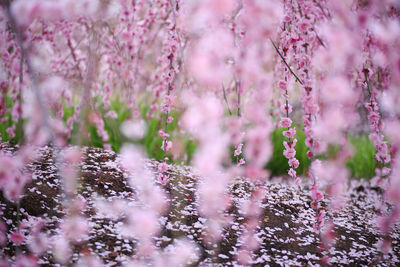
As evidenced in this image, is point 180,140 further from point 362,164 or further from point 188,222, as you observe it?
point 362,164

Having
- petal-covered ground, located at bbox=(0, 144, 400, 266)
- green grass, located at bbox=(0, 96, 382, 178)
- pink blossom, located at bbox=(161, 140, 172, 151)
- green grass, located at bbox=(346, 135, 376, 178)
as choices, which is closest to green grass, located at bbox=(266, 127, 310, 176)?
green grass, located at bbox=(0, 96, 382, 178)

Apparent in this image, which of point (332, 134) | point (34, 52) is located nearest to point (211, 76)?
point (332, 134)

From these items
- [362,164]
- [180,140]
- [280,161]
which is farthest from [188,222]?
[362,164]

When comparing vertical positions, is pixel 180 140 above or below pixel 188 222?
above

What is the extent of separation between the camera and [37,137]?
2.25 meters

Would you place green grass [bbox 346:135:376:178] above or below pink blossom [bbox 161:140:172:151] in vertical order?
below

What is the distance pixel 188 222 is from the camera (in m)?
2.34

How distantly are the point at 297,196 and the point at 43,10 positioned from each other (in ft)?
8.60

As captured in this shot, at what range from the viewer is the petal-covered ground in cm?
201

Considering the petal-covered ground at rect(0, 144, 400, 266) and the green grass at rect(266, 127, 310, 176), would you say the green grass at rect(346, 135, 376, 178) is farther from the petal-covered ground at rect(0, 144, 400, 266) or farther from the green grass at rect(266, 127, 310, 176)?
the petal-covered ground at rect(0, 144, 400, 266)

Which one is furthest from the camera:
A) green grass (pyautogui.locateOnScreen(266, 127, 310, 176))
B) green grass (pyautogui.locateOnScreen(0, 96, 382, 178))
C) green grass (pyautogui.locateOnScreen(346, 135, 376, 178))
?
green grass (pyautogui.locateOnScreen(346, 135, 376, 178))

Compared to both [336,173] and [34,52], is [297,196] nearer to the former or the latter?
[336,173]

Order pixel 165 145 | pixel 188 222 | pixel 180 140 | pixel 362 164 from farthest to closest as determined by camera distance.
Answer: pixel 362 164 → pixel 180 140 → pixel 188 222 → pixel 165 145

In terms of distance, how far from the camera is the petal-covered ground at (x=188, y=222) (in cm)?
201
